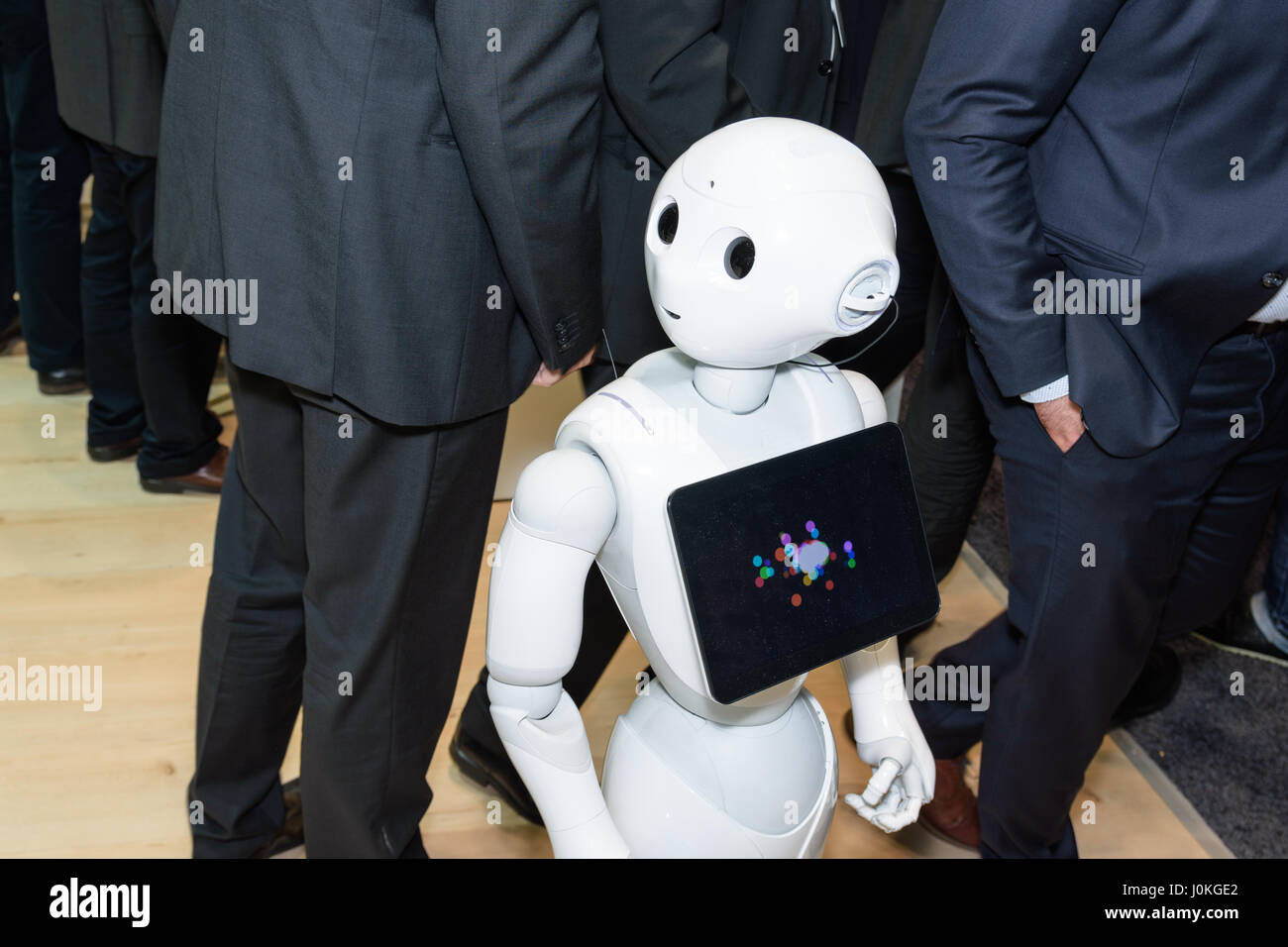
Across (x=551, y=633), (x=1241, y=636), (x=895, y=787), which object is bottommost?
(x=1241, y=636)

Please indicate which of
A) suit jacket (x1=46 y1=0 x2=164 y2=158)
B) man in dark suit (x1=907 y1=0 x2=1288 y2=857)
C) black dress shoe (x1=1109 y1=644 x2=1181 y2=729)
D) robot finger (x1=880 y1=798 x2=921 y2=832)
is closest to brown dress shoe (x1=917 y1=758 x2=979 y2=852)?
man in dark suit (x1=907 y1=0 x2=1288 y2=857)

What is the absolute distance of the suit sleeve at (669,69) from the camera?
132cm

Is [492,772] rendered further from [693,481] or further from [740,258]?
[740,258]

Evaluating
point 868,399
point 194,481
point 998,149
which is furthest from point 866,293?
point 194,481

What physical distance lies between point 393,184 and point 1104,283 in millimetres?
783

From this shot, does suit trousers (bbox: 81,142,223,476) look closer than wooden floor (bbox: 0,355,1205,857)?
No

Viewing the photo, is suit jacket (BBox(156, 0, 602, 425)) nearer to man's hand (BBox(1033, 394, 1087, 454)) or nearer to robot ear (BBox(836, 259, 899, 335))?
robot ear (BBox(836, 259, 899, 335))

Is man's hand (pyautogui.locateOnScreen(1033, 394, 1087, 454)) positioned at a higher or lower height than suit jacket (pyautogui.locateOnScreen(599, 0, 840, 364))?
lower

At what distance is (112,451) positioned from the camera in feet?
9.10

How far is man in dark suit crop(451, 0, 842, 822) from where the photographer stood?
133cm

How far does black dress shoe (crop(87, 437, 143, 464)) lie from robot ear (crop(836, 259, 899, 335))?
223 cm

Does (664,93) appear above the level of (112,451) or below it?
above

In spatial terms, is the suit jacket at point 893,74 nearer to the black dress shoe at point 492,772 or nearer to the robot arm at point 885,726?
the robot arm at point 885,726

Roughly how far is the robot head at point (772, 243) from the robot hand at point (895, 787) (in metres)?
0.44
